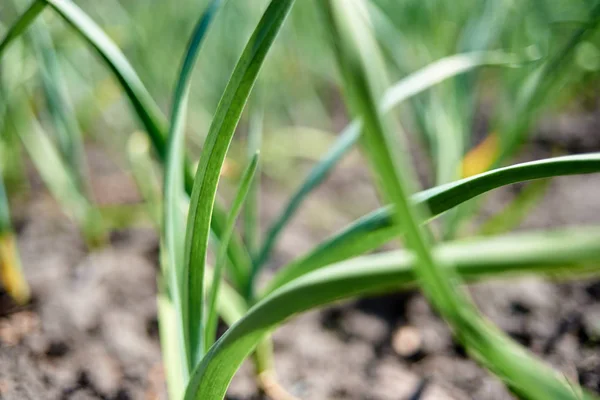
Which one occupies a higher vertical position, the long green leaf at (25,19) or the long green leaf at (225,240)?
the long green leaf at (25,19)

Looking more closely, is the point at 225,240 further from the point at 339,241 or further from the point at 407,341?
the point at 407,341

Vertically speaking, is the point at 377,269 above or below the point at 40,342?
below

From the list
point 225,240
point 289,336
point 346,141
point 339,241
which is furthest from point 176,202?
point 289,336

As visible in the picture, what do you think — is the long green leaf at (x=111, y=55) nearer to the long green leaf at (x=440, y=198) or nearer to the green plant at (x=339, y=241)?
the green plant at (x=339, y=241)

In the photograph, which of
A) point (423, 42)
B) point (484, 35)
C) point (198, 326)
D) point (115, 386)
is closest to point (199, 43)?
point (198, 326)

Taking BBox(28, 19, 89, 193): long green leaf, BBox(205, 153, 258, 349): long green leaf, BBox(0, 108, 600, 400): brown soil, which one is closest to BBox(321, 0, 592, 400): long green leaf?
BBox(205, 153, 258, 349): long green leaf

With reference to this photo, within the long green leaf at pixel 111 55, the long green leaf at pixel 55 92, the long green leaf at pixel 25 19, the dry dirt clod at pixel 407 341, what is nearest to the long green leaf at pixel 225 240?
the long green leaf at pixel 111 55

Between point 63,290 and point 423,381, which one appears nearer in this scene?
point 423,381

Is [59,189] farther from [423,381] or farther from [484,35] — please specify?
[484,35]
